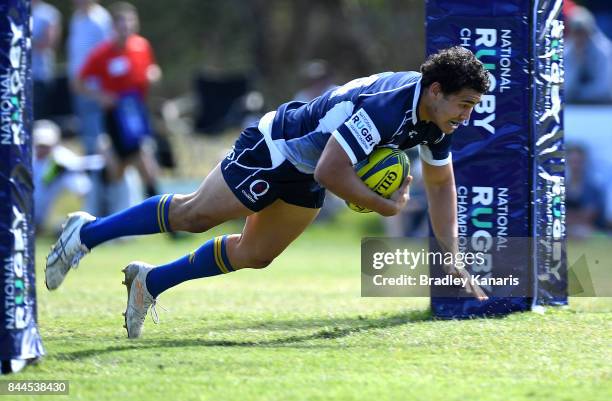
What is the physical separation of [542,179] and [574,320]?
37.7 inches

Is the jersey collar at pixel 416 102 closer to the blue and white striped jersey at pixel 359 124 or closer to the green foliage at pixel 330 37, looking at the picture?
the blue and white striped jersey at pixel 359 124

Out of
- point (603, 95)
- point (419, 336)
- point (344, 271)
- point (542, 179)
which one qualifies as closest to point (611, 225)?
point (603, 95)

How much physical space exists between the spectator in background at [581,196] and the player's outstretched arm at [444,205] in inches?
263

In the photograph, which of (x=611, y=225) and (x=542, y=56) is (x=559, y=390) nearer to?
(x=542, y=56)

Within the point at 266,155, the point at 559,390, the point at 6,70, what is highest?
the point at 6,70

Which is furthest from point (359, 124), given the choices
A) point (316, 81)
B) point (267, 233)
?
point (316, 81)

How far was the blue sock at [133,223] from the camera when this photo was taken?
6.56 m

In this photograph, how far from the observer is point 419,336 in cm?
637

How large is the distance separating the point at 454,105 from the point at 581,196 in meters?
7.49

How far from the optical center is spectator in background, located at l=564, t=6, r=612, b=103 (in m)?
13.7

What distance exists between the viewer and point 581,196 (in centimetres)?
1315

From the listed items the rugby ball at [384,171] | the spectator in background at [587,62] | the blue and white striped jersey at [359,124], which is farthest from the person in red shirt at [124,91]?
the rugby ball at [384,171]

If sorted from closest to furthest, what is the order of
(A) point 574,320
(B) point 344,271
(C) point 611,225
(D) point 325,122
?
(D) point 325,122 < (A) point 574,320 < (B) point 344,271 < (C) point 611,225

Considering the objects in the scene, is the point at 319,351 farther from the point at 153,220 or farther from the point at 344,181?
the point at 153,220
